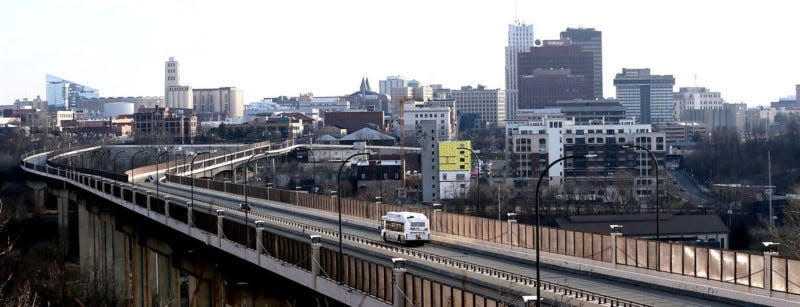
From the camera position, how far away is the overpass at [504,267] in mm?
26594

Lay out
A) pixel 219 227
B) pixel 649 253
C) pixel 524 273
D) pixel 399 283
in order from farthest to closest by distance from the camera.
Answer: pixel 219 227 → pixel 524 273 → pixel 649 253 → pixel 399 283

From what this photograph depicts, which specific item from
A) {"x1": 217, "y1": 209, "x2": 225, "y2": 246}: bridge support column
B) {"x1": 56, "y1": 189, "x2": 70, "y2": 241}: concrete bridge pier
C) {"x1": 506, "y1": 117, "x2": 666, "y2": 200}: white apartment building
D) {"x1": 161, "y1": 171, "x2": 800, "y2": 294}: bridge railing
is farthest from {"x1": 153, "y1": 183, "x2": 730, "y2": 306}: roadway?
{"x1": 506, "y1": 117, "x2": 666, "y2": 200}: white apartment building

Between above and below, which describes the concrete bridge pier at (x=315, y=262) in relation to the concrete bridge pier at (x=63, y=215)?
above

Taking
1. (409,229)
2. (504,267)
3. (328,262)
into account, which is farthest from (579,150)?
(328,262)

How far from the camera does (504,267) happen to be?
3416 centimetres

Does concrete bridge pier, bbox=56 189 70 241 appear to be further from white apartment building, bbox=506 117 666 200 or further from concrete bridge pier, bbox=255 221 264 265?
concrete bridge pier, bbox=255 221 264 265

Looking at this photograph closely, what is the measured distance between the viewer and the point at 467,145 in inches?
5069

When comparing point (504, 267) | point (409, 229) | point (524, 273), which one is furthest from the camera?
point (409, 229)

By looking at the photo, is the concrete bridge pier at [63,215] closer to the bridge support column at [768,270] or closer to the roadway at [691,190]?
the roadway at [691,190]

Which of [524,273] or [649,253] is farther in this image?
[524,273]

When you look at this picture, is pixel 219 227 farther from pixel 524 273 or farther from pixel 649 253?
pixel 649 253

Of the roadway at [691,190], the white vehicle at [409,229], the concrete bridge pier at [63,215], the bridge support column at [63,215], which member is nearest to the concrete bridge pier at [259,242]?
the white vehicle at [409,229]

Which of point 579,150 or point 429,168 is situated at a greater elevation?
point 579,150

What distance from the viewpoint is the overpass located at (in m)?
26.6
